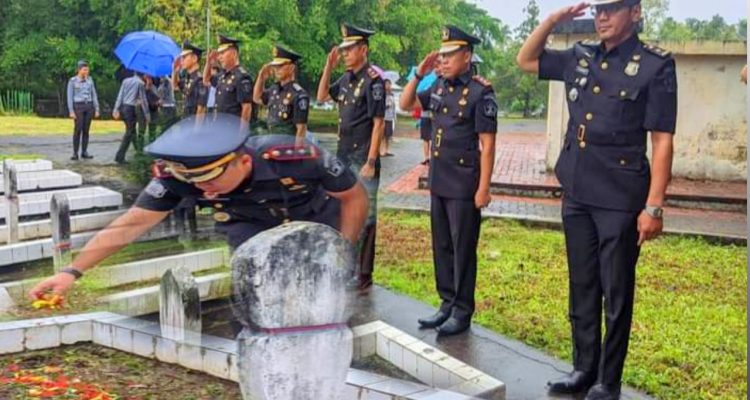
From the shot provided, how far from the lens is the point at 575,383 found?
2686 millimetres

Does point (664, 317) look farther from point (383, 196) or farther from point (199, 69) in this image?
point (199, 69)

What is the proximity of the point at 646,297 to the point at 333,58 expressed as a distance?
2085 mm

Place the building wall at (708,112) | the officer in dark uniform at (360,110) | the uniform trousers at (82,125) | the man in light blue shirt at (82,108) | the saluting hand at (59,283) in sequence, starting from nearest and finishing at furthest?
the saluting hand at (59,283) → the officer in dark uniform at (360,110) → the building wall at (708,112) → the man in light blue shirt at (82,108) → the uniform trousers at (82,125)

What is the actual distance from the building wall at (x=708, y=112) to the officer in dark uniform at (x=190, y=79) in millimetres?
3210

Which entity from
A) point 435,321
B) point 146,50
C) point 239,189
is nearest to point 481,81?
point 435,321

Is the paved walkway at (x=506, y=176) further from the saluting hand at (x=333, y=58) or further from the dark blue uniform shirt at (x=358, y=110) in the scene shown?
the saluting hand at (x=333, y=58)

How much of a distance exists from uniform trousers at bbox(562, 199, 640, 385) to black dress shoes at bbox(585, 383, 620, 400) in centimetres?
2

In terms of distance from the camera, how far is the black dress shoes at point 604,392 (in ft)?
8.41

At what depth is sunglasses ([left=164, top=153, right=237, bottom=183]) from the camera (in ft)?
5.48

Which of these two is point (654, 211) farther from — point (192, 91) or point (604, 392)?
point (192, 91)

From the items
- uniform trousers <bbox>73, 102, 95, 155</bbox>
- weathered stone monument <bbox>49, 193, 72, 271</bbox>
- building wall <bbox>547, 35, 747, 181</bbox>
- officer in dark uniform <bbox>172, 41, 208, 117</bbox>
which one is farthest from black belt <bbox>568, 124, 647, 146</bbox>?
uniform trousers <bbox>73, 102, 95, 155</bbox>

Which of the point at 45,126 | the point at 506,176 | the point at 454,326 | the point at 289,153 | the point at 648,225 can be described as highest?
the point at 289,153

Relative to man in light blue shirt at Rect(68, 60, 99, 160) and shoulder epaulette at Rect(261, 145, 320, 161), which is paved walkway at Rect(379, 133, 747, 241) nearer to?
man in light blue shirt at Rect(68, 60, 99, 160)

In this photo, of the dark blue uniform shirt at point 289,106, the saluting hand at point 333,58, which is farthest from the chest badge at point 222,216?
the dark blue uniform shirt at point 289,106
